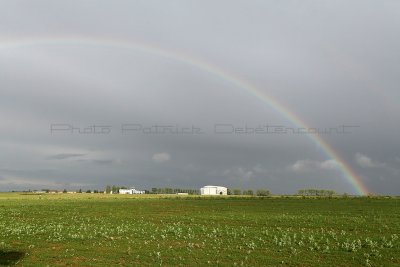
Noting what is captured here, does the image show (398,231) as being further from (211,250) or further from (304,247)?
(211,250)

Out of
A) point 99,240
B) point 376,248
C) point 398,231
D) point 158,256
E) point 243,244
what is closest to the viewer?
point 158,256

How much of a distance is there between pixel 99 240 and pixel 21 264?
9.33 metres

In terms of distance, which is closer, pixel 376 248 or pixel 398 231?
pixel 376 248

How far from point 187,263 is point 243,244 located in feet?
23.3

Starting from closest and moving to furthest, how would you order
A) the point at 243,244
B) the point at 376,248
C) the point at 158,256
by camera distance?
1. the point at 158,256
2. the point at 376,248
3. the point at 243,244

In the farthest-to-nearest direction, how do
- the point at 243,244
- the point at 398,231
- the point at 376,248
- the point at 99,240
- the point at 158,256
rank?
the point at 398,231 < the point at 99,240 < the point at 243,244 < the point at 376,248 < the point at 158,256

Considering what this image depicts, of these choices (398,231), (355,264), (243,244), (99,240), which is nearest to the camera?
(355,264)

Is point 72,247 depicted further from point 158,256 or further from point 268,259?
point 268,259

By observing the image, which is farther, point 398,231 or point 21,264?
point 398,231

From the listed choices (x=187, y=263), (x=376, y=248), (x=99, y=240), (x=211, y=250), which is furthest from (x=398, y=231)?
(x=99, y=240)

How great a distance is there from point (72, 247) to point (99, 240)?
327 cm

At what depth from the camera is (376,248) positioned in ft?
87.4

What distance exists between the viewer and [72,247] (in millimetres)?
29453

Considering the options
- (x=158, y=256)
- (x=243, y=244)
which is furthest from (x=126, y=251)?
(x=243, y=244)
